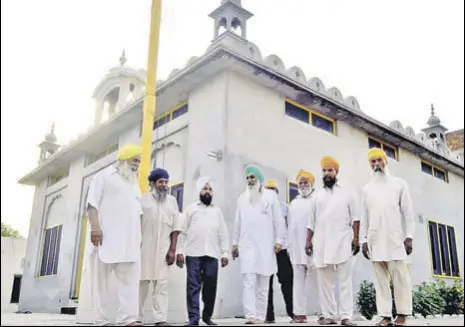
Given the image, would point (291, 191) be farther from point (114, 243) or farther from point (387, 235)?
point (114, 243)

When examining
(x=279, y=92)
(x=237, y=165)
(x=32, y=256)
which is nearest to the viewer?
(x=237, y=165)

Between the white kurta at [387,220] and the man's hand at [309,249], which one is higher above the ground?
the white kurta at [387,220]

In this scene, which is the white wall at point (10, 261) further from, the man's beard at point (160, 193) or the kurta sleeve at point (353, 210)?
the kurta sleeve at point (353, 210)

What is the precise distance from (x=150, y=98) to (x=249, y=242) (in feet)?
7.82

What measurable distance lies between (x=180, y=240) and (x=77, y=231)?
7.76m

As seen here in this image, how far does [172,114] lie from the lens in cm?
928

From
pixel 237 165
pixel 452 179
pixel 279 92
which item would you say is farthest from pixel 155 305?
pixel 452 179

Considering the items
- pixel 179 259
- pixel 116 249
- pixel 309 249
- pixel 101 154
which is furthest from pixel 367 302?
pixel 101 154

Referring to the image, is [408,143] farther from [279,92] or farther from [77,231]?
[77,231]

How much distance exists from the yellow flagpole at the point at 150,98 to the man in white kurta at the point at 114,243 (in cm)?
124

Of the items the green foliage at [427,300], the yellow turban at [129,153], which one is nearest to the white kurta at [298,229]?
the yellow turban at [129,153]

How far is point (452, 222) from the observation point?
1243cm

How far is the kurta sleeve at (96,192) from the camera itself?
168 inches

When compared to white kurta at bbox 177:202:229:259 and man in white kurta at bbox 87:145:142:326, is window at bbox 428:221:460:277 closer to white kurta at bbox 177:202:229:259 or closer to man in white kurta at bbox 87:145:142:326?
white kurta at bbox 177:202:229:259
